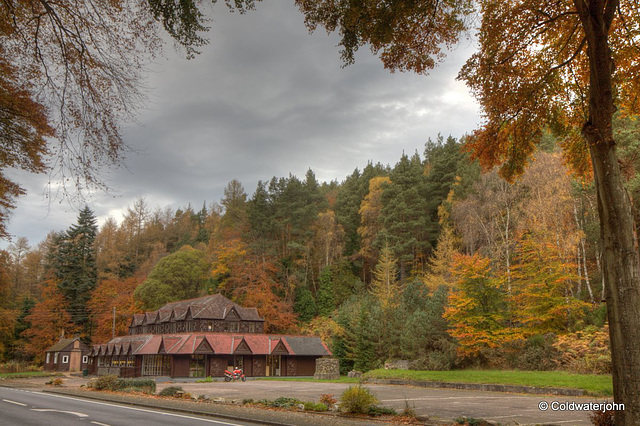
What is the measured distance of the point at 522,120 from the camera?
1204cm

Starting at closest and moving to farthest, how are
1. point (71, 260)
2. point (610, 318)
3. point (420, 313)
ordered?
point (610, 318)
point (420, 313)
point (71, 260)

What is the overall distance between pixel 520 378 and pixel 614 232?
18.5 m

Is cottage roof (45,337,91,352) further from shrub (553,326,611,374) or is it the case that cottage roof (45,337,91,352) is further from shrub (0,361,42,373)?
shrub (553,326,611,374)

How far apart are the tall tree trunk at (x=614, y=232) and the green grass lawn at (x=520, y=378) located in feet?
43.5

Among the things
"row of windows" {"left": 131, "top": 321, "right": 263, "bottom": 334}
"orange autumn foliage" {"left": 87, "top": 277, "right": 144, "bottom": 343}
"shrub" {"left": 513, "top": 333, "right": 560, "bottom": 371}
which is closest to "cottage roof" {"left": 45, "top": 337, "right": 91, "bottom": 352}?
"orange autumn foliage" {"left": 87, "top": 277, "right": 144, "bottom": 343}

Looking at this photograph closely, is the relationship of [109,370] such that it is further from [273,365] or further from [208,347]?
[273,365]

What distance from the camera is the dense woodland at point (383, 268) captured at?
2750cm

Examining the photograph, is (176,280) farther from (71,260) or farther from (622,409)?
(622,409)

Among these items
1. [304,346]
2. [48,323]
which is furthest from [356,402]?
[48,323]

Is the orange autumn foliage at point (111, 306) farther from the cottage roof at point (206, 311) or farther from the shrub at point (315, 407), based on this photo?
the shrub at point (315, 407)

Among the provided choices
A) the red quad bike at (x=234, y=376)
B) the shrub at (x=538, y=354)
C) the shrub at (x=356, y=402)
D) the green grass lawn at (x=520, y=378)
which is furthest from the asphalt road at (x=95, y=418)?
the red quad bike at (x=234, y=376)

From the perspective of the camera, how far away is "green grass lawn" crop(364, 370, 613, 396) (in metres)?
19.7

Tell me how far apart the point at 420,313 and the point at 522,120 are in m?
25.9

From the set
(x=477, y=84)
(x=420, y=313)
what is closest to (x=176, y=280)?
(x=420, y=313)
